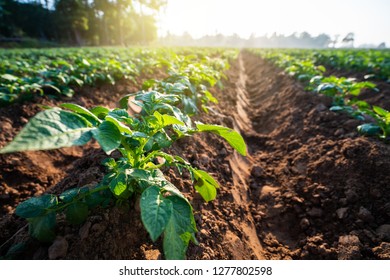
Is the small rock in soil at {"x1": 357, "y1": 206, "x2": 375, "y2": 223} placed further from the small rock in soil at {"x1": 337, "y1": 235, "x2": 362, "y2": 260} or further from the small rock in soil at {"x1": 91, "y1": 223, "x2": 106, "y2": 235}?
the small rock in soil at {"x1": 91, "y1": 223, "x2": 106, "y2": 235}

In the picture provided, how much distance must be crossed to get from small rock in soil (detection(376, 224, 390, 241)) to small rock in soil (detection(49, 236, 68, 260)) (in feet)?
6.60

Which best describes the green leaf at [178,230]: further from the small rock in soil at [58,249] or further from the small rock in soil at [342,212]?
the small rock in soil at [342,212]

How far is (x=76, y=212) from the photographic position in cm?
114

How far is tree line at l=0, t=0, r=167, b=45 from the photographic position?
91.2 ft

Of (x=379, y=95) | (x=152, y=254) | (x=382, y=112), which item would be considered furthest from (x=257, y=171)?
(x=379, y=95)

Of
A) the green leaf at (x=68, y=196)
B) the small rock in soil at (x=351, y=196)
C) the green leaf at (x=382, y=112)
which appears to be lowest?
the small rock in soil at (x=351, y=196)

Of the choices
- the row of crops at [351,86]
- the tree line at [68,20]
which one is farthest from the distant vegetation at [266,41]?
the row of crops at [351,86]

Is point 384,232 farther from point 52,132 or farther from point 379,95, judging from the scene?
point 379,95

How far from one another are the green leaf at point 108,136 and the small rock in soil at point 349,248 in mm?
1658

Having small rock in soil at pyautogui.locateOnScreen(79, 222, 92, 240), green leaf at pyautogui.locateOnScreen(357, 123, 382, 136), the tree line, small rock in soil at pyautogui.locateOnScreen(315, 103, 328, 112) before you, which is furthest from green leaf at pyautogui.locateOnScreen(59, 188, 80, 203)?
the tree line

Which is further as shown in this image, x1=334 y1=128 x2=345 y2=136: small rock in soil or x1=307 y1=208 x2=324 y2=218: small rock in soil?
x1=334 y1=128 x2=345 y2=136: small rock in soil

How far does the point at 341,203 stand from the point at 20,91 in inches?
156

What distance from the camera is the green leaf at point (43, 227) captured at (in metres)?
1.09

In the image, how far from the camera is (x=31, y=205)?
110 cm
